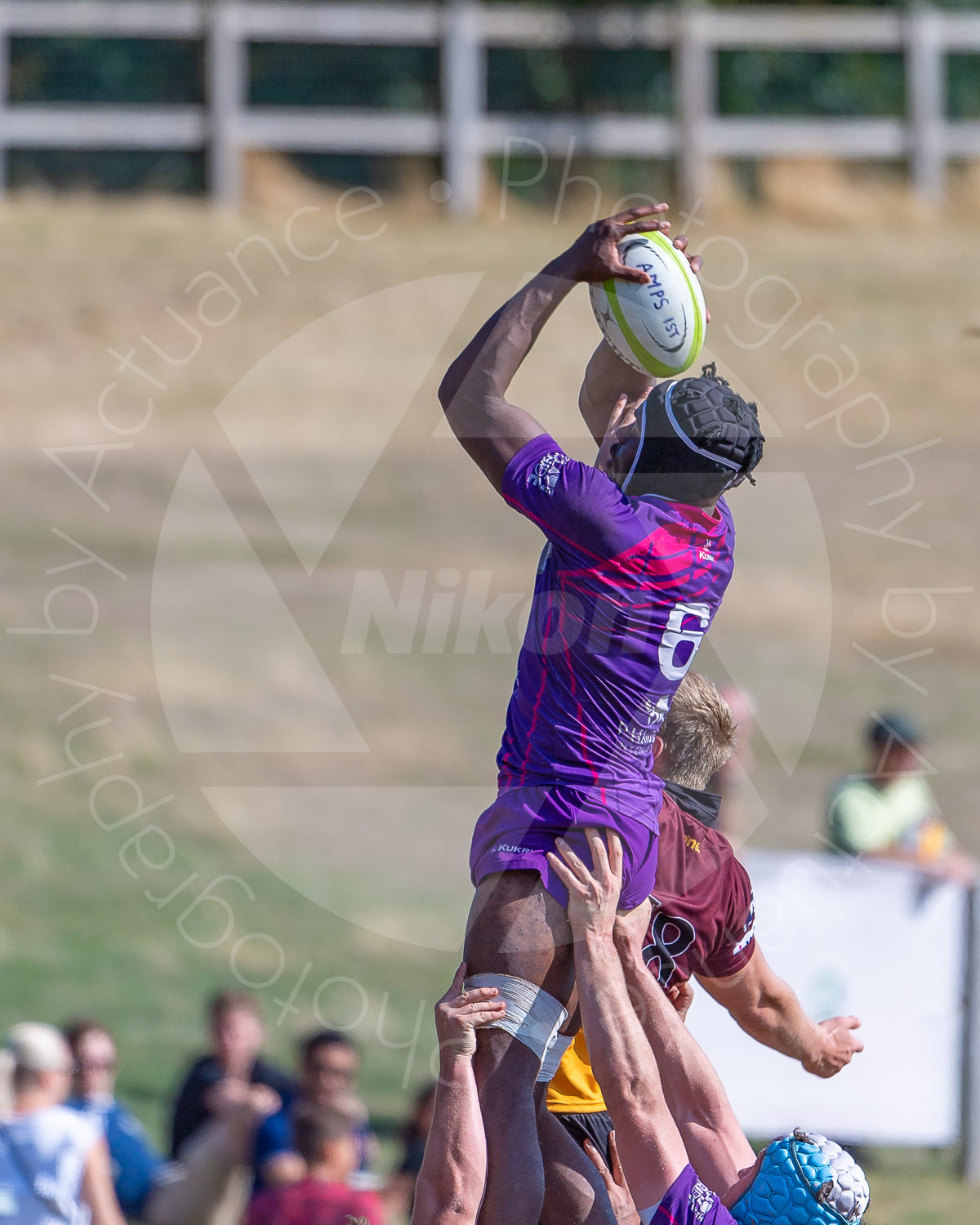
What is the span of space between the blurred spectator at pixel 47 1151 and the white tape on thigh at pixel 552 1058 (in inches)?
124

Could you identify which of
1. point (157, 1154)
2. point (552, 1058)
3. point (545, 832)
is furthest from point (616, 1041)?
point (157, 1154)

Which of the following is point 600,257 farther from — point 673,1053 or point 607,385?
point 673,1053

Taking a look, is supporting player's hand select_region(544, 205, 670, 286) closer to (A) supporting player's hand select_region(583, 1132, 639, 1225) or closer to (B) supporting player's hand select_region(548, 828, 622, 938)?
(B) supporting player's hand select_region(548, 828, 622, 938)

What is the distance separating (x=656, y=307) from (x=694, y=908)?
1750 millimetres

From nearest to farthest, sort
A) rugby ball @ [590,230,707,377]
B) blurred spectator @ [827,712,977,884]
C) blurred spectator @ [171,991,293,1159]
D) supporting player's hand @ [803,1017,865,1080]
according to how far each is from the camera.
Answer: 1. rugby ball @ [590,230,707,377]
2. supporting player's hand @ [803,1017,865,1080]
3. blurred spectator @ [171,991,293,1159]
4. blurred spectator @ [827,712,977,884]

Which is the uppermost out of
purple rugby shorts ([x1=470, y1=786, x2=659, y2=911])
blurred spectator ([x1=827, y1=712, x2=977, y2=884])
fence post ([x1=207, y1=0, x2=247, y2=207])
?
fence post ([x1=207, y1=0, x2=247, y2=207])

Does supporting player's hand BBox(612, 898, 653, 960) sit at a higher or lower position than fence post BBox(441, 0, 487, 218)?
lower

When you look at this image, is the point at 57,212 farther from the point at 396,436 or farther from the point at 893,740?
the point at 893,740

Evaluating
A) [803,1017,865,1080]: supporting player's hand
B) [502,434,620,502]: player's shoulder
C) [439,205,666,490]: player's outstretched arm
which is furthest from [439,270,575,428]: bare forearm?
[803,1017,865,1080]: supporting player's hand

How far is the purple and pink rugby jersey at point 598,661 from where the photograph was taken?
13.5ft

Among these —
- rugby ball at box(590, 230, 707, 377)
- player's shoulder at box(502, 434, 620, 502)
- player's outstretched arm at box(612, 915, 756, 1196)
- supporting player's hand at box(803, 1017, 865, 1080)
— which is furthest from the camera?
supporting player's hand at box(803, 1017, 865, 1080)

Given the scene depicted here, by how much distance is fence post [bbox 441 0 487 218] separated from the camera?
19734 millimetres

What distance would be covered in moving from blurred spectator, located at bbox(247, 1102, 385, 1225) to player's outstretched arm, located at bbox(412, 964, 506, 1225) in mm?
2485

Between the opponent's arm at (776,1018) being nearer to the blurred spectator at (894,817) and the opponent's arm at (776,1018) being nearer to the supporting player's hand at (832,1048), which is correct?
the supporting player's hand at (832,1048)
